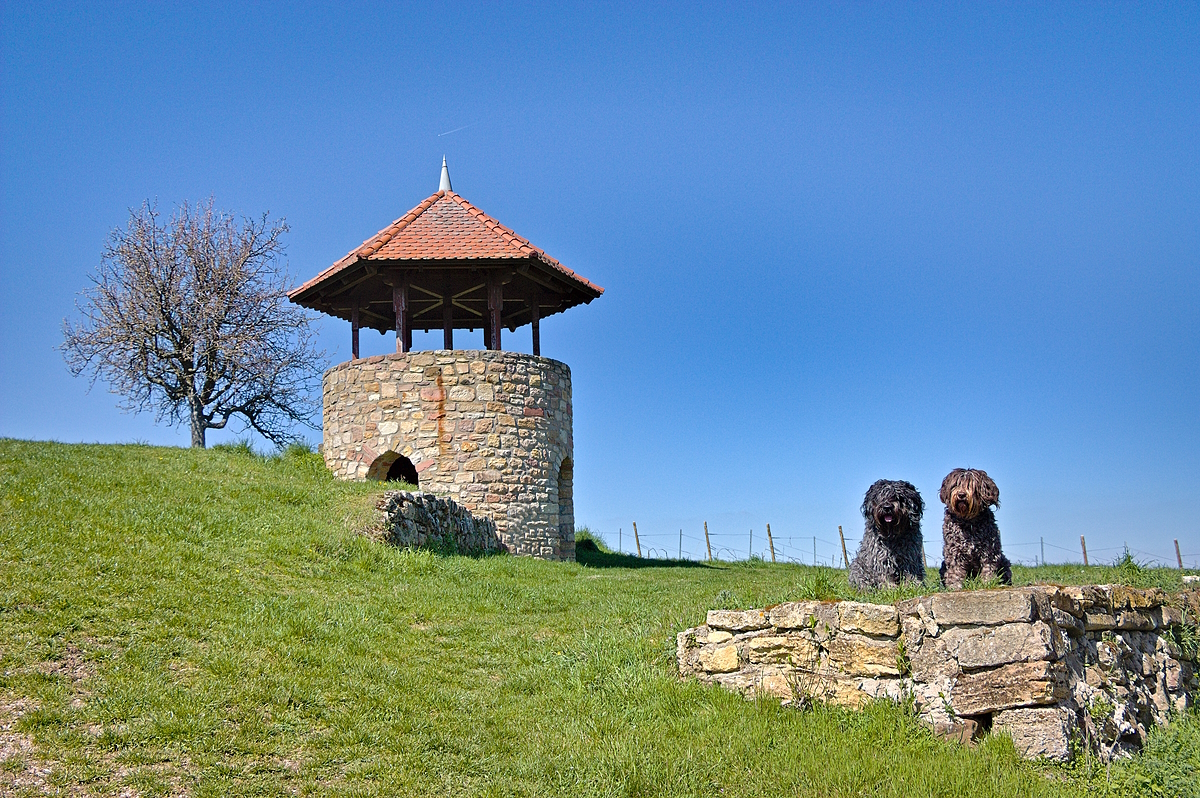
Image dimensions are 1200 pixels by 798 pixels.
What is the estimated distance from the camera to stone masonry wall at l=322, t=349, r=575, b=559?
17.1 m

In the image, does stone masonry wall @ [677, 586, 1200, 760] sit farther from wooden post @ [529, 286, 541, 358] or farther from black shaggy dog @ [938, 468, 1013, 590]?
wooden post @ [529, 286, 541, 358]

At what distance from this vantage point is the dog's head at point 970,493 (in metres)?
7.53

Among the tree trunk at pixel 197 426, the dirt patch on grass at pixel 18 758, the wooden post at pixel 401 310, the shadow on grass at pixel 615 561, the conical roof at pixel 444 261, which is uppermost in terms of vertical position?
the conical roof at pixel 444 261

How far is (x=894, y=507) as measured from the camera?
25.0 ft

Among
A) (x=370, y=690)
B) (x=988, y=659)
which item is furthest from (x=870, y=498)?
(x=370, y=690)

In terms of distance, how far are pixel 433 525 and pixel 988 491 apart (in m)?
9.57

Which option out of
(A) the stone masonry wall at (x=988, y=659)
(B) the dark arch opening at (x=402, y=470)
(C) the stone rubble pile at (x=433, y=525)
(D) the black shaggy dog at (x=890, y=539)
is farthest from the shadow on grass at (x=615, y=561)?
(A) the stone masonry wall at (x=988, y=659)

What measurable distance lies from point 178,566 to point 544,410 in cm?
868

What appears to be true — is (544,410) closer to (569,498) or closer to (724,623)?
(569,498)

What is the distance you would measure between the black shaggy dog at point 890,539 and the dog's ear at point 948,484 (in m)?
0.18

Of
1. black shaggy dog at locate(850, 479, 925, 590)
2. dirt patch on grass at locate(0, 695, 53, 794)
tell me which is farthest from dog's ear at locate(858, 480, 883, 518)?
dirt patch on grass at locate(0, 695, 53, 794)

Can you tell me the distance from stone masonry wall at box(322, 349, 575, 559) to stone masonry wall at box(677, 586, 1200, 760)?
9.65 metres

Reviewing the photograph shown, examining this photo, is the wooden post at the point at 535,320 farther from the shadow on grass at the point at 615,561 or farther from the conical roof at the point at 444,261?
the shadow on grass at the point at 615,561

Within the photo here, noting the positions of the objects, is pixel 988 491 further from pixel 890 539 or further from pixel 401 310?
pixel 401 310
